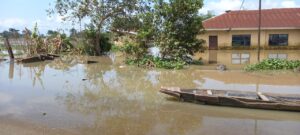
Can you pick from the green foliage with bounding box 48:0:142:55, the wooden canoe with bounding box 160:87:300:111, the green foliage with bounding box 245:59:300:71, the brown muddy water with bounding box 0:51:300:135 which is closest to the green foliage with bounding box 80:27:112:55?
the green foliage with bounding box 48:0:142:55

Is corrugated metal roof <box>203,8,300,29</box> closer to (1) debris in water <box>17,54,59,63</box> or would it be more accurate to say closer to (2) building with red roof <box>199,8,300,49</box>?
(2) building with red roof <box>199,8,300,49</box>

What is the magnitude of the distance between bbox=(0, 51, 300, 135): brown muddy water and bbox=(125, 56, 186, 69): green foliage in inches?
93.1

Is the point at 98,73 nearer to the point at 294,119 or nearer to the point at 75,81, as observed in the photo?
A: the point at 75,81

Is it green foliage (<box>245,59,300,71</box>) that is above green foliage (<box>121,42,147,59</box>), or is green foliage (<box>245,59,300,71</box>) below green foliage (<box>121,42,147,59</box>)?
below

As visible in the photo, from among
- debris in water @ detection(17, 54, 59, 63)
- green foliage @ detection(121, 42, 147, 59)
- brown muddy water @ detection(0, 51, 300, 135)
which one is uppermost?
green foliage @ detection(121, 42, 147, 59)

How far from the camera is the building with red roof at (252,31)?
31156 mm

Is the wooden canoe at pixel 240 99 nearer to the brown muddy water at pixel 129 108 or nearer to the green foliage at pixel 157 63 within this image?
the brown muddy water at pixel 129 108

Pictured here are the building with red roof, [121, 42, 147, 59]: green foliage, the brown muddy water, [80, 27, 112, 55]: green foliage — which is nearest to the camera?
the brown muddy water

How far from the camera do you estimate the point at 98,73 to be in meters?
17.7

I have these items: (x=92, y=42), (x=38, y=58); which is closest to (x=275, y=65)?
(x=38, y=58)

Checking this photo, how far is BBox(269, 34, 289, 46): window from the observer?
31.7 metres

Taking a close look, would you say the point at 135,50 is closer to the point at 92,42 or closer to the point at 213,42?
the point at 92,42

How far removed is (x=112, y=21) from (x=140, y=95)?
18.2 meters

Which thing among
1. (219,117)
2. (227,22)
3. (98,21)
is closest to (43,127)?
(219,117)
